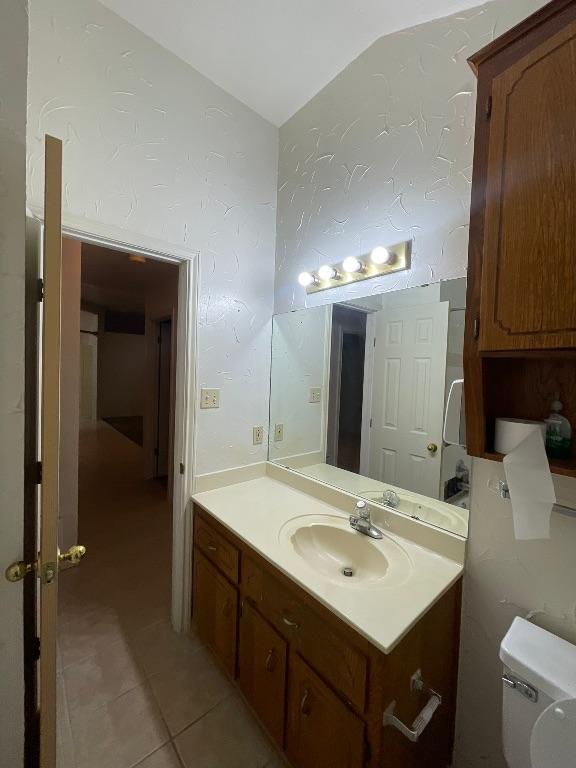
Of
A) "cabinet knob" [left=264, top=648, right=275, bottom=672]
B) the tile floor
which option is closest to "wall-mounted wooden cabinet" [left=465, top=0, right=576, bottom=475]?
"cabinet knob" [left=264, top=648, right=275, bottom=672]

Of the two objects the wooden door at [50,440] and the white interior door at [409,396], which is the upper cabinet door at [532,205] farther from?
the wooden door at [50,440]

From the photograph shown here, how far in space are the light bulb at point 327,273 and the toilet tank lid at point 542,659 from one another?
4.72ft

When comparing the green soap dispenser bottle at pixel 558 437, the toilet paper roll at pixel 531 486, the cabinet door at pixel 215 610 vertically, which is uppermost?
the green soap dispenser bottle at pixel 558 437

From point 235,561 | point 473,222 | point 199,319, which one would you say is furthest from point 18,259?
point 235,561

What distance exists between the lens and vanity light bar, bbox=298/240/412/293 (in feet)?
4.22

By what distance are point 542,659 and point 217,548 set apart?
114 centimetres

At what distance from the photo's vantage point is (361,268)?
1.42 meters

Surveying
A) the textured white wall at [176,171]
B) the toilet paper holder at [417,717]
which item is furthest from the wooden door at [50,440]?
the toilet paper holder at [417,717]

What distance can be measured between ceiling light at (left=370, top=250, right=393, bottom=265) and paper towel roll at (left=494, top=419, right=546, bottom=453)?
778 mm

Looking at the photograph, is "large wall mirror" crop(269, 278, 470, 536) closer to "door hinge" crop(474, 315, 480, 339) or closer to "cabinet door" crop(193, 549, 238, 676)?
"door hinge" crop(474, 315, 480, 339)

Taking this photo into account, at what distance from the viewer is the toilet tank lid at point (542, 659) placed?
74 centimetres

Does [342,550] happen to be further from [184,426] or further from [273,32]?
[273,32]

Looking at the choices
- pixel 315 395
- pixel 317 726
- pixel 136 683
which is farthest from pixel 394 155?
pixel 136 683

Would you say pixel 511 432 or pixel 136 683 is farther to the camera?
pixel 136 683
